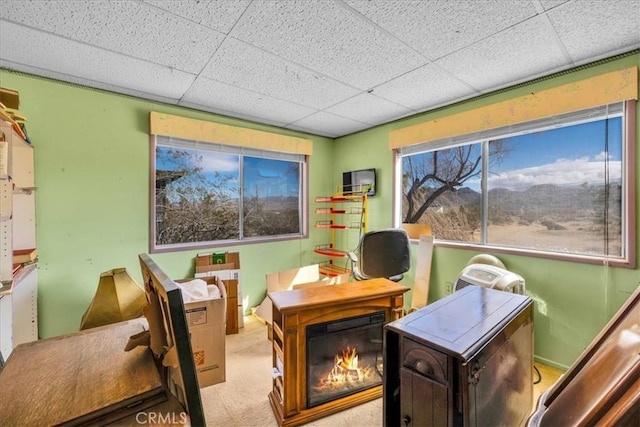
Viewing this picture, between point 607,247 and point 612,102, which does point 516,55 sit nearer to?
point 612,102

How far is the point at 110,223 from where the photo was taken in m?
2.58

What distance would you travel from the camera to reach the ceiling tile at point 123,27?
148 cm

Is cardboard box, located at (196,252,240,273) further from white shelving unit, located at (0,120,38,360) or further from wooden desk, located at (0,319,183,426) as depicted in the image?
wooden desk, located at (0,319,183,426)

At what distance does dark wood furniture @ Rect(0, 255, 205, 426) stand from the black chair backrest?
1884 millimetres

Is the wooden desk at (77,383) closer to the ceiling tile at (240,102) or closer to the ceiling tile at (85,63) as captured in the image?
the ceiling tile at (85,63)

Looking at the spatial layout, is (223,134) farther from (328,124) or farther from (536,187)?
(536,187)

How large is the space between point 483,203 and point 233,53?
2593 millimetres

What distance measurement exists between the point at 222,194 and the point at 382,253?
6.60ft

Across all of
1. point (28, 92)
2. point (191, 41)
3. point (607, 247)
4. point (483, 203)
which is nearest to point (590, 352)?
point (607, 247)

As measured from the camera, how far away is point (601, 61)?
78.5 inches

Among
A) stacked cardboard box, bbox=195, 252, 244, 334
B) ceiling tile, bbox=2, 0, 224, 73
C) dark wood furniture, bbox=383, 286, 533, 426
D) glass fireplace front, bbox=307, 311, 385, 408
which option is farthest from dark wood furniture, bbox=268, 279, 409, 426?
ceiling tile, bbox=2, 0, 224, 73

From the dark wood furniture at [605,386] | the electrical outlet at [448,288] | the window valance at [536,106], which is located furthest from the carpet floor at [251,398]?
the window valance at [536,106]

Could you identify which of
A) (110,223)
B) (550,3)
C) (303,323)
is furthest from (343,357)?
(110,223)

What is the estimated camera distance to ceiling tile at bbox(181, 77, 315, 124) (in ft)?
8.14
